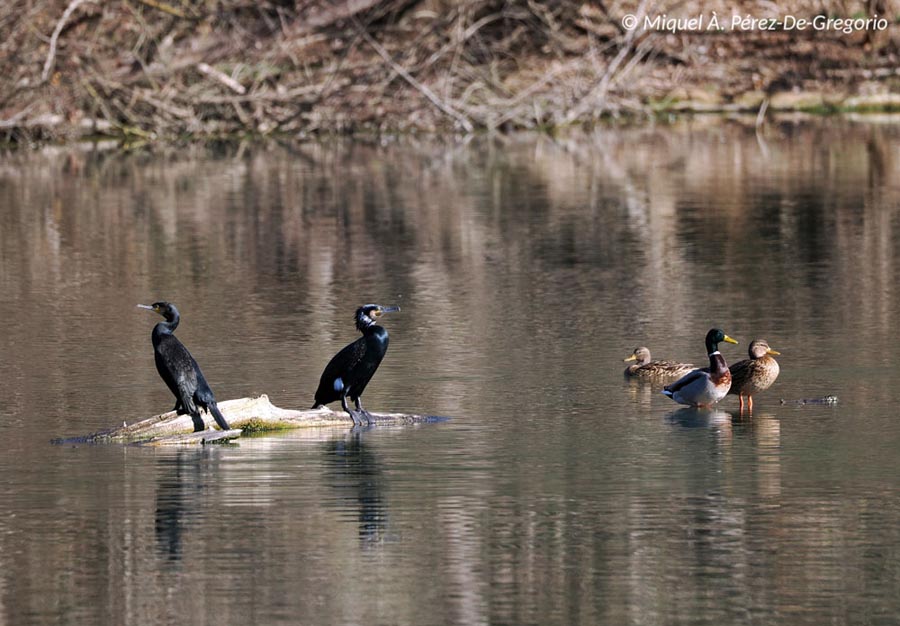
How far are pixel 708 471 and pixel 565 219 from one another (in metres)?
15.0

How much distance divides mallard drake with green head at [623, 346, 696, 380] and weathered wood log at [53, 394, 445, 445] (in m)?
2.16

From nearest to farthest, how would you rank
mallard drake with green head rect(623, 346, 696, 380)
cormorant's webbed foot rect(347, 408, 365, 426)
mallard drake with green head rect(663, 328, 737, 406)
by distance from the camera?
cormorant's webbed foot rect(347, 408, 365, 426)
mallard drake with green head rect(663, 328, 737, 406)
mallard drake with green head rect(623, 346, 696, 380)

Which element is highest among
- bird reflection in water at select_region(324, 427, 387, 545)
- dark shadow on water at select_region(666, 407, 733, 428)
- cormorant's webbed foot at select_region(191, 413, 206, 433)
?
cormorant's webbed foot at select_region(191, 413, 206, 433)

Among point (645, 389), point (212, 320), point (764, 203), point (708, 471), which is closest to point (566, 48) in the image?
point (764, 203)

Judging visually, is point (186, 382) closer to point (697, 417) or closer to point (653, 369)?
point (697, 417)

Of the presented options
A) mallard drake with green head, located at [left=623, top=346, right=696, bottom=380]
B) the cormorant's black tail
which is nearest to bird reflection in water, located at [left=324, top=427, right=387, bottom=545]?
the cormorant's black tail

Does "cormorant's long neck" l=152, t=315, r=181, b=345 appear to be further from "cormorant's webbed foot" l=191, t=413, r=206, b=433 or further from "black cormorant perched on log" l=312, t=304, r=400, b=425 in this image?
"black cormorant perched on log" l=312, t=304, r=400, b=425

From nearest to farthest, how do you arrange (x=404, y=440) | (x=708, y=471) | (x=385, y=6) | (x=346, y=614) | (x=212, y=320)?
1. (x=346, y=614)
2. (x=708, y=471)
3. (x=404, y=440)
4. (x=212, y=320)
5. (x=385, y=6)

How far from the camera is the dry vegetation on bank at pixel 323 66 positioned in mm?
37719

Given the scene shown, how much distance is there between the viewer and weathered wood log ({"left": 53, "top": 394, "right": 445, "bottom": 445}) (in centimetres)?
1238

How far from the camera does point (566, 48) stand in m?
41.2

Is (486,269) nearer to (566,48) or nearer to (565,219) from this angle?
(565,219)

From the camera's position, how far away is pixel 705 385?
13.5 m

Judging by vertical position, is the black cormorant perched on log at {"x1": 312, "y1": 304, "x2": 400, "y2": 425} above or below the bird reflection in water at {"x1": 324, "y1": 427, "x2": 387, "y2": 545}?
above
